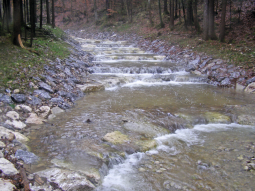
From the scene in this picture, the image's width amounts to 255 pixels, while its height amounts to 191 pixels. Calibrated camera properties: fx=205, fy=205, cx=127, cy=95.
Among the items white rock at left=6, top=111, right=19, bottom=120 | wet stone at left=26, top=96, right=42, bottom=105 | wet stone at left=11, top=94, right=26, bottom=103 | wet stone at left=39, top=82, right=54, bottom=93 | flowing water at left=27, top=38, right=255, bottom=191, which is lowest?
flowing water at left=27, top=38, right=255, bottom=191

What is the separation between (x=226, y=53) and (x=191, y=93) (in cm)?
513

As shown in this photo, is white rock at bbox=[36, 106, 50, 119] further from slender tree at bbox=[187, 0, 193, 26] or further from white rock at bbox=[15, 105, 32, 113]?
slender tree at bbox=[187, 0, 193, 26]

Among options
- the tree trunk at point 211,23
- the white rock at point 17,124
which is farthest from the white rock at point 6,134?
the tree trunk at point 211,23

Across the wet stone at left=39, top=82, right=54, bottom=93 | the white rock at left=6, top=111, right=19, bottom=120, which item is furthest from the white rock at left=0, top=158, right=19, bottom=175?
the wet stone at left=39, top=82, right=54, bottom=93

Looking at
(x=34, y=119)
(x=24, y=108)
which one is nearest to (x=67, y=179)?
(x=34, y=119)

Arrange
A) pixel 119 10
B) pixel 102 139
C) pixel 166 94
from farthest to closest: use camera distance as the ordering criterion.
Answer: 1. pixel 119 10
2. pixel 166 94
3. pixel 102 139

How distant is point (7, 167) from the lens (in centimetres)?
344

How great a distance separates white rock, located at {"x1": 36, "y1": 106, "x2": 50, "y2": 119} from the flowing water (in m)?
0.41

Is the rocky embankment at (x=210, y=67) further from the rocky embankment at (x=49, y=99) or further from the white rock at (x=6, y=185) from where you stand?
the white rock at (x=6, y=185)

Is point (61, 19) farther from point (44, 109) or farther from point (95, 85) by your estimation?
point (44, 109)

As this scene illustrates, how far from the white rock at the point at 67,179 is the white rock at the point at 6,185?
67 centimetres

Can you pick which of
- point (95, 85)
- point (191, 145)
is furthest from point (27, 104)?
point (191, 145)

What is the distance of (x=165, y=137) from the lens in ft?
19.4

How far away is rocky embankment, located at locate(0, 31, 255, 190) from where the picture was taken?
146 inches
